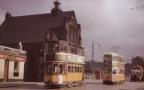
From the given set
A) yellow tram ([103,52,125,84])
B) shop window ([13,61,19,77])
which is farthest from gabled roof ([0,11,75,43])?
yellow tram ([103,52,125,84])

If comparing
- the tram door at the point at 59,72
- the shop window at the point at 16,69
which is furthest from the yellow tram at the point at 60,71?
the shop window at the point at 16,69

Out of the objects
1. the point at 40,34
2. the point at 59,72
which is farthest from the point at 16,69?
the point at 59,72

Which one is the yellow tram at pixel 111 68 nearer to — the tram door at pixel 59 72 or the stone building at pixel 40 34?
the stone building at pixel 40 34

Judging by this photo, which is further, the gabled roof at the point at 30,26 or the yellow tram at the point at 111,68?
the gabled roof at the point at 30,26

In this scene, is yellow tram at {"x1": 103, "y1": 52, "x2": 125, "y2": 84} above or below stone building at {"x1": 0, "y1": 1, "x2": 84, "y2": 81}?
below

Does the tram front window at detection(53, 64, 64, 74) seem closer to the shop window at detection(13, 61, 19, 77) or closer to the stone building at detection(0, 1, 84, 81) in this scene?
the shop window at detection(13, 61, 19, 77)

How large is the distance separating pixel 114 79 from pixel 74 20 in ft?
72.4

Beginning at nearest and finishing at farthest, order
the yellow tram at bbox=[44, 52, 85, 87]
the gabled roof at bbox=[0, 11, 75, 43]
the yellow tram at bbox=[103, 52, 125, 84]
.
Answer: the yellow tram at bbox=[44, 52, 85, 87], the yellow tram at bbox=[103, 52, 125, 84], the gabled roof at bbox=[0, 11, 75, 43]

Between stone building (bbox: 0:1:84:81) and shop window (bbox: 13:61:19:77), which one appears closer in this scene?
shop window (bbox: 13:61:19:77)

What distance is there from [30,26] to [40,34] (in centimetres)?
521

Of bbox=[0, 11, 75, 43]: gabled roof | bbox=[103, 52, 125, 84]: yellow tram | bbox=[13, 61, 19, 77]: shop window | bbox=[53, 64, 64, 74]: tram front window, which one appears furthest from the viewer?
bbox=[0, 11, 75, 43]: gabled roof

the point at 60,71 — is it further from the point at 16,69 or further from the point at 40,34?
the point at 40,34

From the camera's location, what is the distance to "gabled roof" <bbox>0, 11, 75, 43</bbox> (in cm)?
6101

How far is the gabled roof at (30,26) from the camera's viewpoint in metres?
61.0
